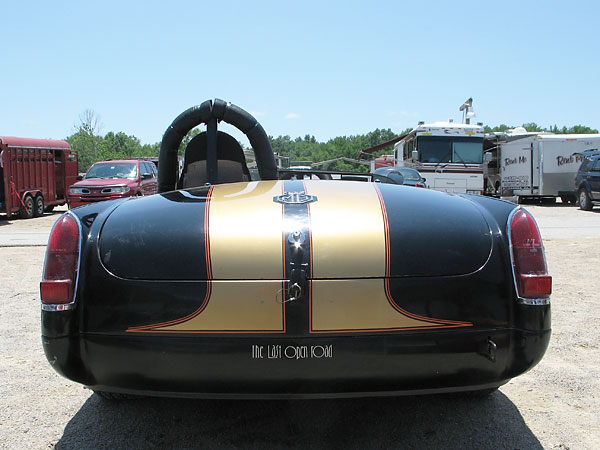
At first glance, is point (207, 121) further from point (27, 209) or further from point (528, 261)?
point (27, 209)

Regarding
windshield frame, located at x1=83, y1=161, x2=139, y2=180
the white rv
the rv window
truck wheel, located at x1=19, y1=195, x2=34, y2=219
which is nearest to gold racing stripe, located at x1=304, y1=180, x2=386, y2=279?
windshield frame, located at x1=83, y1=161, x2=139, y2=180

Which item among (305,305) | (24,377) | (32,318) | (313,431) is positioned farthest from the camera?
(32,318)

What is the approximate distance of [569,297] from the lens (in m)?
5.71

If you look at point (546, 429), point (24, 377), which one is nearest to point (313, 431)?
point (546, 429)

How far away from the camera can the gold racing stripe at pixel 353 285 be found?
7.15ft

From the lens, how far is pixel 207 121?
3.82m

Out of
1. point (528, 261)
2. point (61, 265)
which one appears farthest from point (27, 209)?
point (528, 261)

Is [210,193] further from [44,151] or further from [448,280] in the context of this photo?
[44,151]

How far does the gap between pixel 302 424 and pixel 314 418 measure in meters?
0.09

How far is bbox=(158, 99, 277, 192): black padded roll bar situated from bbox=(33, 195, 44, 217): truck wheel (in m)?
16.8

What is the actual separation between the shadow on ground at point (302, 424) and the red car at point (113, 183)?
12338 millimetres

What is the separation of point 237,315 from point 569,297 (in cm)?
472

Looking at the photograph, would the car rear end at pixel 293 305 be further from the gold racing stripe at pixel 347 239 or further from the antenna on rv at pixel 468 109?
the antenna on rv at pixel 468 109

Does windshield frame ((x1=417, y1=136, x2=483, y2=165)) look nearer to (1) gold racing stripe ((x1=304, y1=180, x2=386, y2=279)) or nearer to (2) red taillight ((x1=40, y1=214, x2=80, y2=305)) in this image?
(1) gold racing stripe ((x1=304, y1=180, x2=386, y2=279))
